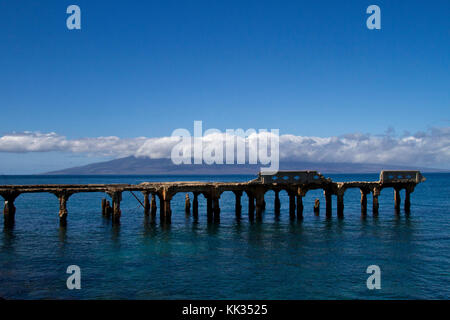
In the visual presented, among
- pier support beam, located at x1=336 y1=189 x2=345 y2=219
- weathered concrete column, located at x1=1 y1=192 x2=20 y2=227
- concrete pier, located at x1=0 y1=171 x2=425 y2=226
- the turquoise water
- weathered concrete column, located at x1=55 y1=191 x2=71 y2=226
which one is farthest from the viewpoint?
pier support beam, located at x1=336 y1=189 x2=345 y2=219

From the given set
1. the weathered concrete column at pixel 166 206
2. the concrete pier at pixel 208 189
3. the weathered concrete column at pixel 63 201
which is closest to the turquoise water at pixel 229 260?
the weathered concrete column at pixel 166 206

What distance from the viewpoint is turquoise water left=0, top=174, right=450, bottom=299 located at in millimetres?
22953

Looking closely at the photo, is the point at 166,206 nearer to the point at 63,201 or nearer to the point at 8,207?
the point at 63,201

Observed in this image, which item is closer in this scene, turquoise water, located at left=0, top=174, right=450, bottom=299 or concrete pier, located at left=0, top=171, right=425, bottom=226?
turquoise water, located at left=0, top=174, right=450, bottom=299

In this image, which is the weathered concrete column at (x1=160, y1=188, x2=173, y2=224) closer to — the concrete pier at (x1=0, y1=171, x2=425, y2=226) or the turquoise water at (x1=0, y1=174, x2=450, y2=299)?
the concrete pier at (x1=0, y1=171, x2=425, y2=226)

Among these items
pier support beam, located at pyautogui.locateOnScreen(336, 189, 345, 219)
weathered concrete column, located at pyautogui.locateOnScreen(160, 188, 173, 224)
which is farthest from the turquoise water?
pier support beam, located at pyautogui.locateOnScreen(336, 189, 345, 219)

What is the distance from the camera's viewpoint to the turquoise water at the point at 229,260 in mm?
22953

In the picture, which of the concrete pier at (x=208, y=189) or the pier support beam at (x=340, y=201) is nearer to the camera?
the concrete pier at (x=208, y=189)

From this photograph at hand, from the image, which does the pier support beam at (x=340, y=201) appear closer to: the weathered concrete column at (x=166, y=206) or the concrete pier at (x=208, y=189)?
the concrete pier at (x=208, y=189)

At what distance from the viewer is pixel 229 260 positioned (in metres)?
29.7

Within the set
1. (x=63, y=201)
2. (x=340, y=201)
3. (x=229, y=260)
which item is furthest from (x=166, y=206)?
(x=340, y=201)

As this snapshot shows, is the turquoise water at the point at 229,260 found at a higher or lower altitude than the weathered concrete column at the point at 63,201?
lower

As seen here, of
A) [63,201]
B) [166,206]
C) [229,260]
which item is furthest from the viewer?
[166,206]
